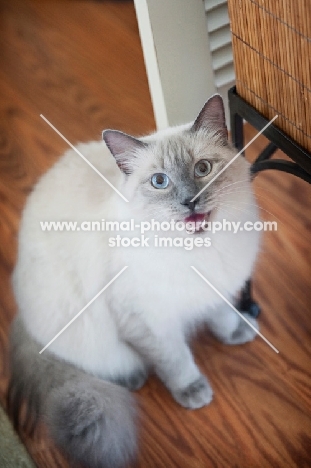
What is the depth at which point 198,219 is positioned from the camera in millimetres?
941

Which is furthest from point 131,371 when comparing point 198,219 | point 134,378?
point 198,219

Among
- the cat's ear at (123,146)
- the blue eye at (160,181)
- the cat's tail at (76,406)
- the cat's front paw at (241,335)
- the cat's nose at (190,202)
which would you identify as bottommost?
the cat's front paw at (241,335)

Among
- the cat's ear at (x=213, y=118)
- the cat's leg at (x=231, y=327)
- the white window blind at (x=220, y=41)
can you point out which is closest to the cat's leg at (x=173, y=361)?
the cat's leg at (x=231, y=327)

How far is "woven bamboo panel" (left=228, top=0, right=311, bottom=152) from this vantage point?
83cm

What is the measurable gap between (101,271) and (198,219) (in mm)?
225

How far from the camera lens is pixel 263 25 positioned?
896 mm

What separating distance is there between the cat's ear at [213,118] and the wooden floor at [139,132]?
0.39 meters

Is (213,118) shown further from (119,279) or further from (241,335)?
(241,335)

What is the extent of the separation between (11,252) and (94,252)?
0.59 metres

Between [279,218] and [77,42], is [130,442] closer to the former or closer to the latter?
[279,218]

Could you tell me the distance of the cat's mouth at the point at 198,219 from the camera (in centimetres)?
94

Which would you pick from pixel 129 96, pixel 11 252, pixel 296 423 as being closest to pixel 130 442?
pixel 296 423

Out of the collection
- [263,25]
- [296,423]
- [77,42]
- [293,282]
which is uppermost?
[263,25]

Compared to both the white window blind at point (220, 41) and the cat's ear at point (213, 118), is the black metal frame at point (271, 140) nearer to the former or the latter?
the cat's ear at point (213, 118)
